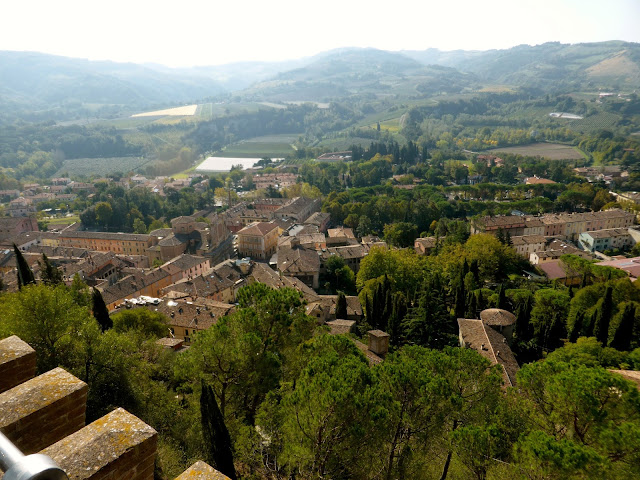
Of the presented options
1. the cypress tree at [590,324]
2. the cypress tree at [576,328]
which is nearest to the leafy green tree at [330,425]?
the cypress tree at [576,328]

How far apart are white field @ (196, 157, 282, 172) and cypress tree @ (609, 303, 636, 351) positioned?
9810cm

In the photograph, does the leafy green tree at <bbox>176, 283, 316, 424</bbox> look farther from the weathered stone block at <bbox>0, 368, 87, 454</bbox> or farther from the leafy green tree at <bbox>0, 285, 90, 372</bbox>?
the weathered stone block at <bbox>0, 368, 87, 454</bbox>

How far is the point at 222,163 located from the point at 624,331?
109 metres

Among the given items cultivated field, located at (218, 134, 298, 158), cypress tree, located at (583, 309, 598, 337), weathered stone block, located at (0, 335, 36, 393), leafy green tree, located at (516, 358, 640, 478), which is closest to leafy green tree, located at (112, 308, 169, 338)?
leafy green tree, located at (516, 358, 640, 478)

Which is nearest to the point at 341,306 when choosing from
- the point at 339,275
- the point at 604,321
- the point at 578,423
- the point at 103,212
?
the point at 339,275

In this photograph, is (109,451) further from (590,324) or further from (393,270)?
(393,270)

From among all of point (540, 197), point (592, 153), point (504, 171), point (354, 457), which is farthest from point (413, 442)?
point (592, 153)

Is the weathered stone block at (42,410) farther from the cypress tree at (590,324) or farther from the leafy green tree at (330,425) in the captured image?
the cypress tree at (590,324)

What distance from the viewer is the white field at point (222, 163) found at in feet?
371

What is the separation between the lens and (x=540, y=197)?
72.1 meters

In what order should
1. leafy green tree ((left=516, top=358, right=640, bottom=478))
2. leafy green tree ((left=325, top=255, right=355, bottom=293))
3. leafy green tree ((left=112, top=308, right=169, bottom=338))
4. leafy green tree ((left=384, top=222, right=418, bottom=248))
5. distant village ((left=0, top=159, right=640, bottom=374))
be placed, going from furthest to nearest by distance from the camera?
leafy green tree ((left=384, top=222, right=418, bottom=248)) < leafy green tree ((left=325, top=255, right=355, bottom=293)) < distant village ((left=0, top=159, right=640, bottom=374)) < leafy green tree ((left=112, top=308, right=169, bottom=338)) < leafy green tree ((left=516, top=358, right=640, bottom=478))

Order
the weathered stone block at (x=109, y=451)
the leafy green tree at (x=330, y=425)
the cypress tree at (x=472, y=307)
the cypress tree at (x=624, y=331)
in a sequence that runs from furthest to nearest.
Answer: the cypress tree at (x=472, y=307)
the cypress tree at (x=624, y=331)
the leafy green tree at (x=330, y=425)
the weathered stone block at (x=109, y=451)

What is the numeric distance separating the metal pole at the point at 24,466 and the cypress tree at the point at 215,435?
10.0m

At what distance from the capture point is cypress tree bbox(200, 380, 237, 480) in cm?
1078
